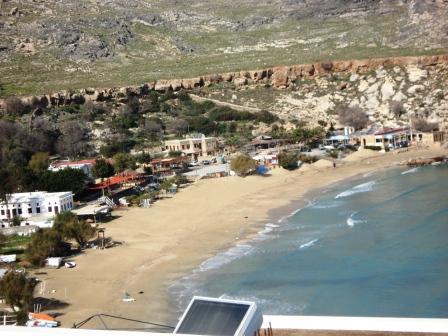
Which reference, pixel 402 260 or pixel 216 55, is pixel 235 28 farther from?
pixel 402 260

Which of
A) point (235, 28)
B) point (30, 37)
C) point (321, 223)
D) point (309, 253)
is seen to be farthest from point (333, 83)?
point (309, 253)

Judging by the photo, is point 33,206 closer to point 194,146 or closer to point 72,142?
point 72,142

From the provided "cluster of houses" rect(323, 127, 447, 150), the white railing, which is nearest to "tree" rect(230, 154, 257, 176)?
"cluster of houses" rect(323, 127, 447, 150)

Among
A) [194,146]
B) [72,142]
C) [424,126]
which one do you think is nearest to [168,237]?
[194,146]

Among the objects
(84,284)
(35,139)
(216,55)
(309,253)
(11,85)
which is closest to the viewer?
(84,284)

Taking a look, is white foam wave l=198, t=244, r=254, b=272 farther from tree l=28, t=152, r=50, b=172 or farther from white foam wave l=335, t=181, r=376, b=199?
tree l=28, t=152, r=50, b=172

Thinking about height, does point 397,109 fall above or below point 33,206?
above

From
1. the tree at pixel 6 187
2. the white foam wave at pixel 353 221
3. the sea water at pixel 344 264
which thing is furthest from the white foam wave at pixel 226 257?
the tree at pixel 6 187
